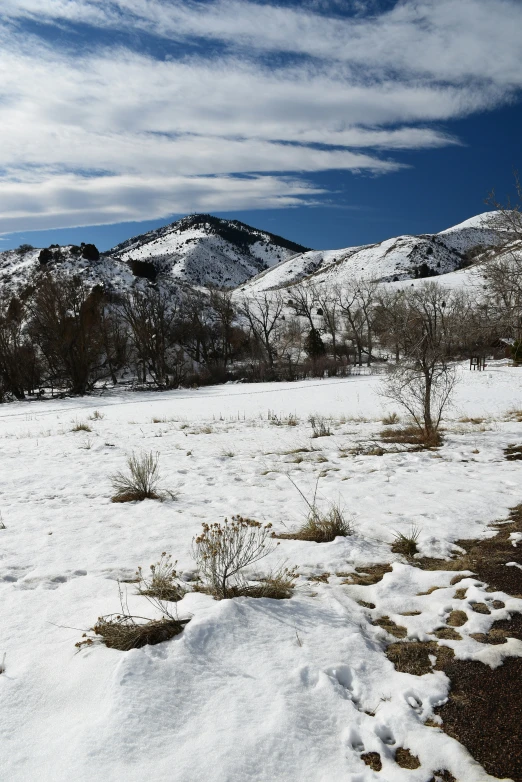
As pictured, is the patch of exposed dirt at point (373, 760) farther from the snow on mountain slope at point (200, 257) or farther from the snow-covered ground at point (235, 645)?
the snow on mountain slope at point (200, 257)

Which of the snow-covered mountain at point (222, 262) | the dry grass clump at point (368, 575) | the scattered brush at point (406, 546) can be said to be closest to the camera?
the dry grass clump at point (368, 575)

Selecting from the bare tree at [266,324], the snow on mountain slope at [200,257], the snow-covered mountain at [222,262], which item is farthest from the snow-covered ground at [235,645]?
the snow on mountain slope at [200,257]

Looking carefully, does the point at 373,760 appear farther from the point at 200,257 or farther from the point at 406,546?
the point at 200,257

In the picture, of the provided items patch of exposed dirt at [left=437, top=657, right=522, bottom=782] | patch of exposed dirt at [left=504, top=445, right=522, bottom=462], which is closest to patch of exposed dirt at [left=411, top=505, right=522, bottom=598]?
patch of exposed dirt at [left=437, top=657, right=522, bottom=782]

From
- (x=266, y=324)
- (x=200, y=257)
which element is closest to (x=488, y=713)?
(x=266, y=324)

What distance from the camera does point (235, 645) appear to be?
313 cm

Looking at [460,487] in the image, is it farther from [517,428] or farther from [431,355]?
[517,428]

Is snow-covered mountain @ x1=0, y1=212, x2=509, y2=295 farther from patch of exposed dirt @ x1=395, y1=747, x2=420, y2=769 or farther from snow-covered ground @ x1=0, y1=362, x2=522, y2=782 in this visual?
patch of exposed dirt @ x1=395, y1=747, x2=420, y2=769

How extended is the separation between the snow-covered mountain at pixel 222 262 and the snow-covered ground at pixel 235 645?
40.6 ft

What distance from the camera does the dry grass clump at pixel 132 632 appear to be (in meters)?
3.08

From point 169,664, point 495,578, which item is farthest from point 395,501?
point 169,664

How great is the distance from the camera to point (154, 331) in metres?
47.1

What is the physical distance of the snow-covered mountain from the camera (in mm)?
77519

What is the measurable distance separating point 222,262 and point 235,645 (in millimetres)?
→ 185432
